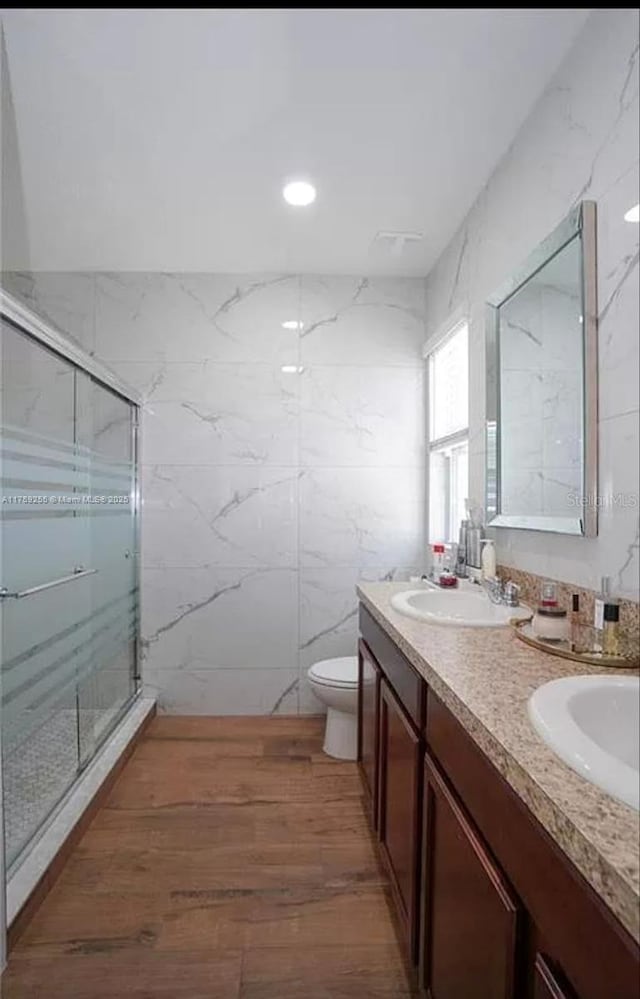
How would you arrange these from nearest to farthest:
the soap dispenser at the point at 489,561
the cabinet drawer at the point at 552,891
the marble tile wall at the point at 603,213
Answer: the cabinet drawer at the point at 552,891
the marble tile wall at the point at 603,213
the soap dispenser at the point at 489,561

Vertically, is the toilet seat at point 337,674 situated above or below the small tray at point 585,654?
below

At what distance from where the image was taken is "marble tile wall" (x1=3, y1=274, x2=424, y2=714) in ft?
10.0

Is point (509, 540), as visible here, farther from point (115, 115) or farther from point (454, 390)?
point (115, 115)

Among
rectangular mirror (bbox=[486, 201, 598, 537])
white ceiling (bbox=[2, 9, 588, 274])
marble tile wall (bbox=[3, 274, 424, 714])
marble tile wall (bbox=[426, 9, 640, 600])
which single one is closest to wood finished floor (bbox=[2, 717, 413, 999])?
marble tile wall (bbox=[3, 274, 424, 714])

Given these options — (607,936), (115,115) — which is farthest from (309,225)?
(607,936)

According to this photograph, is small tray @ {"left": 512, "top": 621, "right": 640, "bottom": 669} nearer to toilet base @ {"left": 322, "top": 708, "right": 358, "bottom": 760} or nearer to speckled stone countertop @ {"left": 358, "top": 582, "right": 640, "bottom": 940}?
speckled stone countertop @ {"left": 358, "top": 582, "right": 640, "bottom": 940}

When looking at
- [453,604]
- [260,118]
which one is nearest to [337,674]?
[453,604]

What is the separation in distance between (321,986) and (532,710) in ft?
3.48

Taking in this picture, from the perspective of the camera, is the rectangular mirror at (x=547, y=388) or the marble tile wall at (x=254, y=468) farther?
the marble tile wall at (x=254, y=468)

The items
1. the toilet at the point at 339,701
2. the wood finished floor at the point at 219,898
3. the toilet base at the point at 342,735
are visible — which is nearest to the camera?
the wood finished floor at the point at 219,898

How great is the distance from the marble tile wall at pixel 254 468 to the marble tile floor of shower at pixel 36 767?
772 millimetres

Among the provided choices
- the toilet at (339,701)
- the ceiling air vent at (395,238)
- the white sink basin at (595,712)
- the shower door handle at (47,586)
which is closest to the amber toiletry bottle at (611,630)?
the white sink basin at (595,712)

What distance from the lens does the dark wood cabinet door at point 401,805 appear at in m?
1.33

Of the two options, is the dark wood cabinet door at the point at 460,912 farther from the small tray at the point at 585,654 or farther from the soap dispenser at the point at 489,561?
the soap dispenser at the point at 489,561
